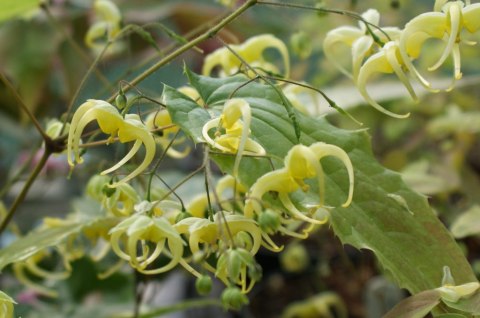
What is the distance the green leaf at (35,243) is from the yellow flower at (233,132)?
0.21 metres

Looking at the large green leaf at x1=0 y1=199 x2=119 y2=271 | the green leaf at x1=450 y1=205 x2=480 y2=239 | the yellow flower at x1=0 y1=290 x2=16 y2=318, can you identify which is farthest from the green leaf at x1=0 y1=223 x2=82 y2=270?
the green leaf at x1=450 y1=205 x2=480 y2=239

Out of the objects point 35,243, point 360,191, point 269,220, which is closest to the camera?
point 269,220

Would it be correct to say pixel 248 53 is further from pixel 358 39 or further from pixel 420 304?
pixel 420 304

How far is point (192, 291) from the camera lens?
128 cm

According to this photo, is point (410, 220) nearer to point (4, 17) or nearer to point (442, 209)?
point (4, 17)

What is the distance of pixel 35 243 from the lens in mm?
564

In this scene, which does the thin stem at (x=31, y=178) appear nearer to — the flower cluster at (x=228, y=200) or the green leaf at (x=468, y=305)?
the flower cluster at (x=228, y=200)

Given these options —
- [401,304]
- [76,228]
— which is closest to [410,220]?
[401,304]

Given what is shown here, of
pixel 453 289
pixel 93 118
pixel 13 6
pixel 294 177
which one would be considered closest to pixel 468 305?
pixel 453 289

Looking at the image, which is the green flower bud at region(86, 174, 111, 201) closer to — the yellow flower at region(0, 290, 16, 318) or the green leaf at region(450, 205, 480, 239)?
the yellow flower at region(0, 290, 16, 318)

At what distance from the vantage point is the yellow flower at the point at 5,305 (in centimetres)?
40

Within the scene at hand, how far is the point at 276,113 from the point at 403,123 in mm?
848

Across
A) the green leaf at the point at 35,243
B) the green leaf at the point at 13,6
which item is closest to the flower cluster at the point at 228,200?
the green leaf at the point at 35,243

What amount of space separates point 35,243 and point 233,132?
0.82ft
